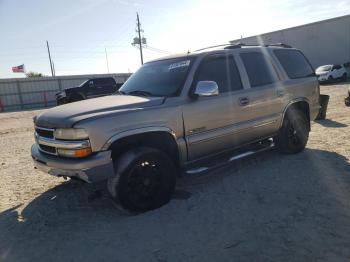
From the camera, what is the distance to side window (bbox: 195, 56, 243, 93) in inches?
190

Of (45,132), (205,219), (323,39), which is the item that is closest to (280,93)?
(205,219)

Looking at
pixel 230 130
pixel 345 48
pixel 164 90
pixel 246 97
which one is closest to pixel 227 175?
pixel 230 130

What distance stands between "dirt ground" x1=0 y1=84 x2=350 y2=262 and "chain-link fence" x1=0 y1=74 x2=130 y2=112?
90.1 feet

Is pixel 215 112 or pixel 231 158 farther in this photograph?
pixel 231 158

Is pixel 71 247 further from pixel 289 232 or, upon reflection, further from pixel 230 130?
pixel 230 130

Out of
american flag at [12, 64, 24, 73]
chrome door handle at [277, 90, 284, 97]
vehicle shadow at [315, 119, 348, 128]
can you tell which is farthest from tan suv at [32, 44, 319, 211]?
american flag at [12, 64, 24, 73]

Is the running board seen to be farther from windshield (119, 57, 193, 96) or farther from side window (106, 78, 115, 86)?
side window (106, 78, 115, 86)

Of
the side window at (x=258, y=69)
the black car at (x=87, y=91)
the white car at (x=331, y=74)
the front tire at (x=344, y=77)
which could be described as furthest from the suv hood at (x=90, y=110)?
the front tire at (x=344, y=77)

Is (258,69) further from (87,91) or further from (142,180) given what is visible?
(87,91)

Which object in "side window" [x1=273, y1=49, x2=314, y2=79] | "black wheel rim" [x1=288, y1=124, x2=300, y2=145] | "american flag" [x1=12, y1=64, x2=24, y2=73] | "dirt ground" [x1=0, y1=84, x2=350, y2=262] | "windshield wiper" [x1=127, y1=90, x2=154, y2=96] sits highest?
"american flag" [x1=12, y1=64, x2=24, y2=73]

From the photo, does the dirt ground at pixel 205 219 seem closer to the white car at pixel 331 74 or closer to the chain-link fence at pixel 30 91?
the white car at pixel 331 74

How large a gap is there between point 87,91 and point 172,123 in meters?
17.3

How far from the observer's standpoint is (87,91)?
20.6 metres

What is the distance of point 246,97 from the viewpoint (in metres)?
5.26
